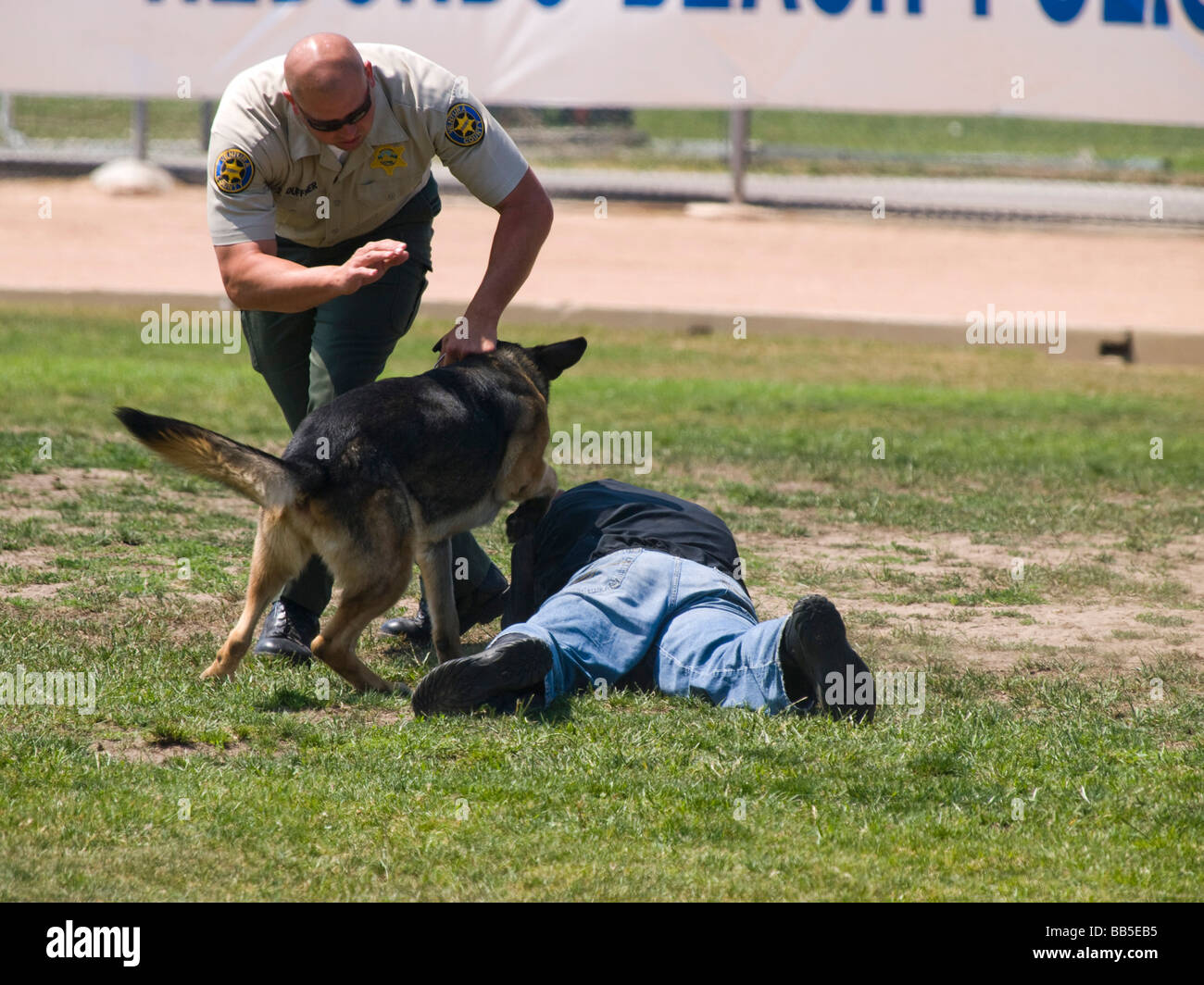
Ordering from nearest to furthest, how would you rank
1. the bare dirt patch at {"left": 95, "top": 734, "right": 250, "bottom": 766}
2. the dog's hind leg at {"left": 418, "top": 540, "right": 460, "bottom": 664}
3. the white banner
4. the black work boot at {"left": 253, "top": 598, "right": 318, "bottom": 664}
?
the bare dirt patch at {"left": 95, "top": 734, "right": 250, "bottom": 766}
the dog's hind leg at {"left": 418, "top": 540, "right": 460, "bottom": 664}
the black work boot at {"left": 253, "top": 598, "right": 318, "bottom": 664}
the white banner

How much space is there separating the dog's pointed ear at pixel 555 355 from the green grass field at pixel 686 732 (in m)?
1.02

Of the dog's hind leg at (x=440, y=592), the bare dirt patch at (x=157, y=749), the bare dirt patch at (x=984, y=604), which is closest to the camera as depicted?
the bare dirt patch at (x=157, y=749)

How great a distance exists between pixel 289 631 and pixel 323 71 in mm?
1846

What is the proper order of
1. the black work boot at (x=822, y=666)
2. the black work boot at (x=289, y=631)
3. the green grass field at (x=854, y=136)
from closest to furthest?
the black work boot at (x=822, y=666), the black work boot at (x=289, y=631), the green grass field at (x=854, y=136)

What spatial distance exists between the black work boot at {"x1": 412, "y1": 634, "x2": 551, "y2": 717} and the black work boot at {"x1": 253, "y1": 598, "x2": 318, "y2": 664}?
847 mm

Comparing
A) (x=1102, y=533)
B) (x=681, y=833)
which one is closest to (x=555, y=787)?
(x=681, y=833)

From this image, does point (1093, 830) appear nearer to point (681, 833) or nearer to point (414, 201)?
point (681, 833)

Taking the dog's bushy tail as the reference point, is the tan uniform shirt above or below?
above

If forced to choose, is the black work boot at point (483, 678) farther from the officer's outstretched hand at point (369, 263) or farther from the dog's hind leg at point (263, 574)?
the officer's outstretched hand at point (369, 263)

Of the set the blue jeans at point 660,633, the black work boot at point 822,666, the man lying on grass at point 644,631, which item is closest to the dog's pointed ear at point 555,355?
the man lying on grass at point 644,631

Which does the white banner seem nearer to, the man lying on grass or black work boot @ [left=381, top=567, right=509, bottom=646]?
black work boot @ [left=381, top=567, right=509, bottom=646]

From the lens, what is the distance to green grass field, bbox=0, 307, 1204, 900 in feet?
10.4

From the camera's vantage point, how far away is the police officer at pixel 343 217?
4.25 metres

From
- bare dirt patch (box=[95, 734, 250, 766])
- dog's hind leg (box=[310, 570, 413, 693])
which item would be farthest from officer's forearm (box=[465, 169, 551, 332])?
bare dirt patch (box=[95, 734, 250, 766])
